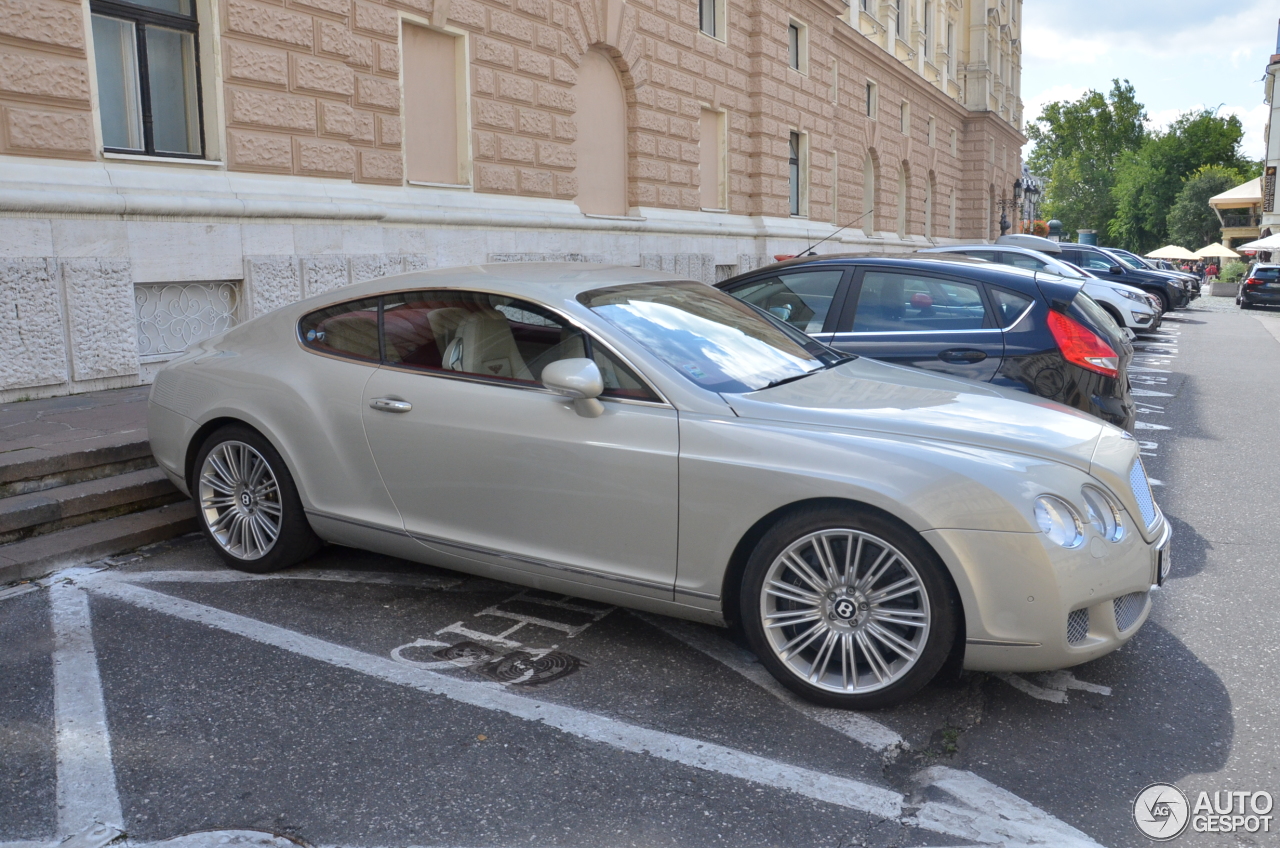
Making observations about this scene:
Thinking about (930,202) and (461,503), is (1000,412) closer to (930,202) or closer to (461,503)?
(461,503)

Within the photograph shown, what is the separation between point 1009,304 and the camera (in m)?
6.62

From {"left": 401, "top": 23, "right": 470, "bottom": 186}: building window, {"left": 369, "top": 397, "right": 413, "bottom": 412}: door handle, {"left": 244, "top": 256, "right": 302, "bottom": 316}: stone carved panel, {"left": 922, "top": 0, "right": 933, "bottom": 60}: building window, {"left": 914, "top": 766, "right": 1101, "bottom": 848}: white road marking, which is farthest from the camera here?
{"left": 922, "top": 0, "right": 933, "bottom": 60}: building window

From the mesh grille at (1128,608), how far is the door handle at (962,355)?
9.98 feet

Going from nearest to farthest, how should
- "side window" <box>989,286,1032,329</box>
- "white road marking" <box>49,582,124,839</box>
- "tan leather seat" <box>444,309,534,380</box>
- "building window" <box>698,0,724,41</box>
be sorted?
"white road marking" <box>49,582,124,839</box>
"tan leather seat" <box>444,309,534,380</box>
"side window" <box>989,286,1032,329</box>
"building window" <box>698,0,724,41</box>

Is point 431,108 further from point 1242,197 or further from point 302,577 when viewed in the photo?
point 1242,197

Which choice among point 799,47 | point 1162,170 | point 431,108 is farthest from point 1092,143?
point 431,108

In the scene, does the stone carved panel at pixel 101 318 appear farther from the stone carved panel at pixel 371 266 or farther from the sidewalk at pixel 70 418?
the stone carved panel at pixel 371 266

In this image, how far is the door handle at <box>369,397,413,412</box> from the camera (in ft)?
14.8

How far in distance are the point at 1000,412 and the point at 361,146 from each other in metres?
9.02

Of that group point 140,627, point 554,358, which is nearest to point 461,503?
point 554,358

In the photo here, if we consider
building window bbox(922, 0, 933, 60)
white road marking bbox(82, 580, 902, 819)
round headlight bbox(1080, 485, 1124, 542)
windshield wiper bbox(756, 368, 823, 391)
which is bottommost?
white road marking bbox(82, 580, 902, 819)

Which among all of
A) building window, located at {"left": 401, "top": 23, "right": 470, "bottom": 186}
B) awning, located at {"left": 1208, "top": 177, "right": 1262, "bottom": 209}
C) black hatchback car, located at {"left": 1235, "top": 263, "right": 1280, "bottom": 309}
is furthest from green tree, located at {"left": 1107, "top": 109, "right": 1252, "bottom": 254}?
building window, located at {"left": 401, "top": 23, "right": 470, "bottom": 186}

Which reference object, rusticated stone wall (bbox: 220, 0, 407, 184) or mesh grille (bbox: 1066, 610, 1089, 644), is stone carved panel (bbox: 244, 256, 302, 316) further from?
mesh grille (bbox: 1066, 610, 1089, 644)

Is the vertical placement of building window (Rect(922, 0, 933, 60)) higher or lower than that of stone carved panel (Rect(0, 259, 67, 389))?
higher
